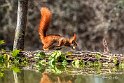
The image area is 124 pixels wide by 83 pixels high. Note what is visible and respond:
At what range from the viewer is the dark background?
1540 centimetres

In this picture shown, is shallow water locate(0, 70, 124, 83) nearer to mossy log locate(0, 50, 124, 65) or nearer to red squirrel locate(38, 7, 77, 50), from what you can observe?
mossy log locate(0, 50, 124, 65)

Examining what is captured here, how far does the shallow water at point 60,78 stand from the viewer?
229 inches

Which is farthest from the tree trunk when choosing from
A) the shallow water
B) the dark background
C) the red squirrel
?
the dark background

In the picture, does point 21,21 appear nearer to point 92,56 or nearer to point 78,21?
point 92,56

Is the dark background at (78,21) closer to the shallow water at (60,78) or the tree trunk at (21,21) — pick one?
the tree trunk at (21,21)

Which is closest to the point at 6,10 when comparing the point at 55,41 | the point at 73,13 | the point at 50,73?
the point at 73,13

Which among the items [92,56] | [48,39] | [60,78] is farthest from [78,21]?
[60,78]

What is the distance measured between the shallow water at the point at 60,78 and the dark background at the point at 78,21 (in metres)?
8.68

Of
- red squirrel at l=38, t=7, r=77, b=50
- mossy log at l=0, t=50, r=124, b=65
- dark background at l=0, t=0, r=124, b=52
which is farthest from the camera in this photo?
dark background at l=0, t=0, r=124, b=52

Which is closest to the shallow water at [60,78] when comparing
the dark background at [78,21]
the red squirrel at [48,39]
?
the red squirrel at [48,39]

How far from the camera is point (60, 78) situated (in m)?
6.02

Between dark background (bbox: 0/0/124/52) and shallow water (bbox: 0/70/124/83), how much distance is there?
28.5ft

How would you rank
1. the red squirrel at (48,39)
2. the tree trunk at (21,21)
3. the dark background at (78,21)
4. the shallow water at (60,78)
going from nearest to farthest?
the shallow water at (60,78) < the tree trunk at (21,21) < the red squirrel at (48,39) < the dark background at (78,21)

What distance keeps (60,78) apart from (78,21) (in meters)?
10.1
